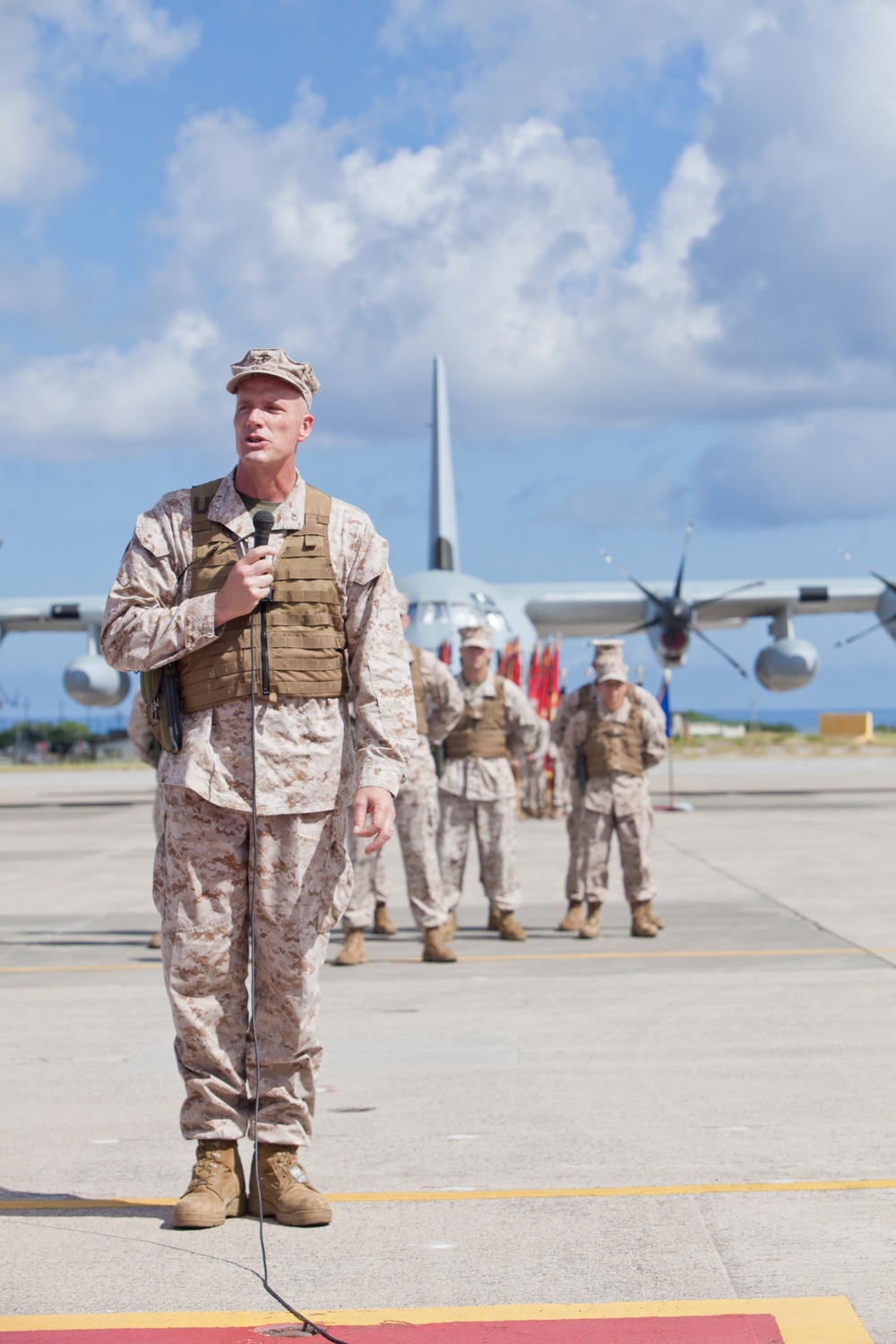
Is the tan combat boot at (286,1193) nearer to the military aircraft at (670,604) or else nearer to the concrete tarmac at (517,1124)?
the concrete tarmac at (517,1124)

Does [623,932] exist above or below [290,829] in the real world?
below

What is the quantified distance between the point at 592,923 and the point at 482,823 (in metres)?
0.99

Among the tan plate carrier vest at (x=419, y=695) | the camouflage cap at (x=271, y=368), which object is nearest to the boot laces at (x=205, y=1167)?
the camouflage cap at (x=271, y=368)

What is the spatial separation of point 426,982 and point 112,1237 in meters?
4.33

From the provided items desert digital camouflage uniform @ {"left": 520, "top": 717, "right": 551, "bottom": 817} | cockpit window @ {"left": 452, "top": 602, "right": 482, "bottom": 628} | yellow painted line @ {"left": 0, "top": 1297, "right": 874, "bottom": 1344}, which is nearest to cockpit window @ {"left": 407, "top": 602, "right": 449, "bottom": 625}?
cockpit window @ {"left": 452, "top": 602, "right": 482, "bottom": 628}

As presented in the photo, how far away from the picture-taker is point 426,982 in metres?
8.00

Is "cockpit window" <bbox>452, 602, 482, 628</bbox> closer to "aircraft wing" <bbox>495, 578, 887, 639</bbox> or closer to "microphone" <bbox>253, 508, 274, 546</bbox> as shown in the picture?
"aircraft wing" <bbox>495, 578, 887, 639</bbox>

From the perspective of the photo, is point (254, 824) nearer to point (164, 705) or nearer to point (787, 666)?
point (164, 705)

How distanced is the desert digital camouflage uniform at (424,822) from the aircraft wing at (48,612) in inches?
936

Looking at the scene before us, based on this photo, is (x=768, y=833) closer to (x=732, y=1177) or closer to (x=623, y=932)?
(x=623, y=932)

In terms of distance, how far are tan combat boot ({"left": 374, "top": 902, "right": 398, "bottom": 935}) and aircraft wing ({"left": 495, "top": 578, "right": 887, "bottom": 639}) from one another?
2191cm

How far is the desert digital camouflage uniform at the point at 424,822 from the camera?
8969 millimetres

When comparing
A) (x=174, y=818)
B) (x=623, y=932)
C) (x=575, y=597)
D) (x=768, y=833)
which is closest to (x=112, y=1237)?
(x=174, y=818)

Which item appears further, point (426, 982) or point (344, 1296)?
point (426, 982)
